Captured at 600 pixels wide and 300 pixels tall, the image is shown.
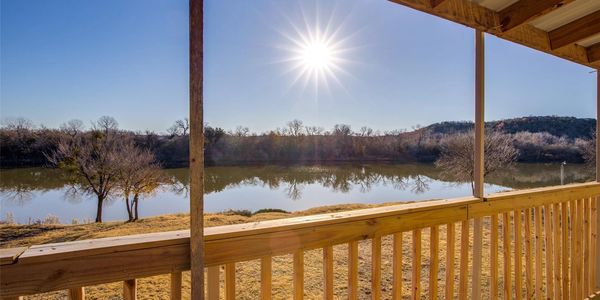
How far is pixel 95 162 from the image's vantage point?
40.4ft

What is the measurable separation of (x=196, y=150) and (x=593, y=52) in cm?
268

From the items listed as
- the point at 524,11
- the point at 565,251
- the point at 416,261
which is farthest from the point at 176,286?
the point at 565,251

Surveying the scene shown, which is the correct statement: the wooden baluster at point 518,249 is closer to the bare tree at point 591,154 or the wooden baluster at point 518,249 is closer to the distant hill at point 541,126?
the bare tree at point 591,154

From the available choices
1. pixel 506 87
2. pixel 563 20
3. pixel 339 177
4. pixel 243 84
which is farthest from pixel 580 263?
pixel 506 87

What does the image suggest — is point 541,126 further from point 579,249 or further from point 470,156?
point 579,249

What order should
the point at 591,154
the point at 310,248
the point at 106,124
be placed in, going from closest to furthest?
the point at 310,248 < the point at 106,124 < the point at 591,154

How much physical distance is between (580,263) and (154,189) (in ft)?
45.6

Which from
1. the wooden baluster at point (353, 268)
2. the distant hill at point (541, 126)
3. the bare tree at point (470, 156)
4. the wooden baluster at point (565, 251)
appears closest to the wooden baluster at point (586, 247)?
the wooden baluster at point (565, 251)

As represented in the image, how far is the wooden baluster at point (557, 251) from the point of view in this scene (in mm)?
1934

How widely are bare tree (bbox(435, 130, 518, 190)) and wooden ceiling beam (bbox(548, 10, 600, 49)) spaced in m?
12.4

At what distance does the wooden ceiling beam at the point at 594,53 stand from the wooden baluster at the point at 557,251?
1030 millimetres

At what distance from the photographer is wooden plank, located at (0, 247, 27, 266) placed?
67 centimetres

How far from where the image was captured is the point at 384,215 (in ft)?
3.94

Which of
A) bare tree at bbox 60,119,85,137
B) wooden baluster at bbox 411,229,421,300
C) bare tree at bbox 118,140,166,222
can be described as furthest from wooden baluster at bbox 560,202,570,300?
bare tree at bbox 60,119,85,137
